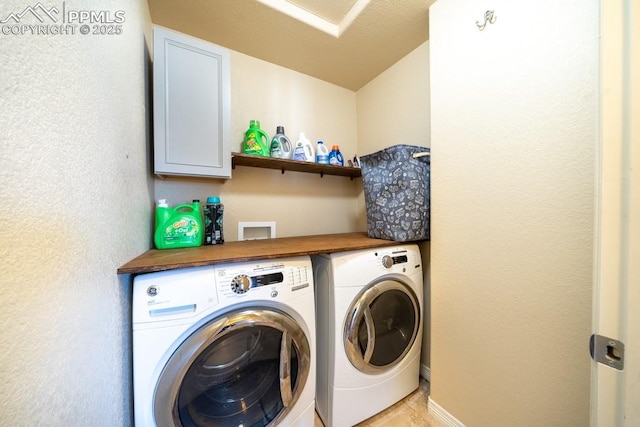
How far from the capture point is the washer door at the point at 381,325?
107cm

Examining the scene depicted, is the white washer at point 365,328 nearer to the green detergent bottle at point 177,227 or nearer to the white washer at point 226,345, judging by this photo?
the white washer at point 226,345

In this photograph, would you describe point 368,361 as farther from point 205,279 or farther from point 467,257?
point 205,279

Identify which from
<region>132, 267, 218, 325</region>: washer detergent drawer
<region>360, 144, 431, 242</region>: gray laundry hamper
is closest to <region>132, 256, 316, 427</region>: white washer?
<region>132, 267, 218, 325</region>: washer detergent drawer

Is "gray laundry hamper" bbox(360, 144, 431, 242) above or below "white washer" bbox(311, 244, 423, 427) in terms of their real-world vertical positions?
above

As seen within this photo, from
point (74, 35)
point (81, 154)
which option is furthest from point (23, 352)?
point (74, 35)

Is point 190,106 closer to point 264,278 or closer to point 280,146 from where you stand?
point 280,146

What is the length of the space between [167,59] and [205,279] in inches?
44.6

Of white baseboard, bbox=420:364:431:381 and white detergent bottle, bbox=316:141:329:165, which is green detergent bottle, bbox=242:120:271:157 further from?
white baseboard, bbox=420:364:431:381

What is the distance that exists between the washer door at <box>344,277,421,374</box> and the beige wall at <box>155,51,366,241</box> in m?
0.85

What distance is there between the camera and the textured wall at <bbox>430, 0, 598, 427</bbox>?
750 mm

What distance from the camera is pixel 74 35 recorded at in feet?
1.57

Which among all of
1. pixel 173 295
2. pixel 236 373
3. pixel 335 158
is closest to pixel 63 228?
pixel 173 295

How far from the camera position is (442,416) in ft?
3.74

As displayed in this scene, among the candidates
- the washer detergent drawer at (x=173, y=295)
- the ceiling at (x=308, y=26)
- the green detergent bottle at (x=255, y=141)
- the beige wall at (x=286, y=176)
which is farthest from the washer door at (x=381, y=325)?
the ceiling at (x=308, y=26)
